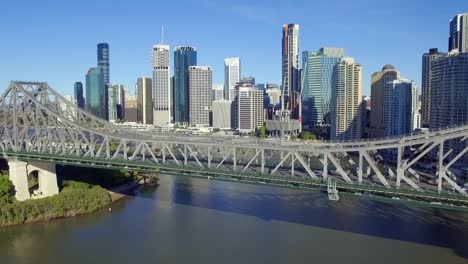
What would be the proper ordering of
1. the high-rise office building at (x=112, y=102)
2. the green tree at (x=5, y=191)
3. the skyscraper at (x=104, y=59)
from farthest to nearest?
the skyscraper at (x=104, y=59) < the high-rise office building at (x=112, y=102) < the green tree at (x=5, y=191)

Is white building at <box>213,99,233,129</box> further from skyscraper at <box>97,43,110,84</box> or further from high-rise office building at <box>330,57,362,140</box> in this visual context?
skyscraper at <box>97,43,110,84</box>

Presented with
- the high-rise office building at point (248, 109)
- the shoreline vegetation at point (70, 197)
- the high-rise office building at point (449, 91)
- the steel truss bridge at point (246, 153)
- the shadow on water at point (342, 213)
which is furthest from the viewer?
the high-rise office building at point (248, 109)

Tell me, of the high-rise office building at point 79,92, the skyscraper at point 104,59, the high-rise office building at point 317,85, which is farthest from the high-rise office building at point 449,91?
the high-rise office building at point 79,92

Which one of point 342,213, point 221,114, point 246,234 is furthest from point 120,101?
point 246,234

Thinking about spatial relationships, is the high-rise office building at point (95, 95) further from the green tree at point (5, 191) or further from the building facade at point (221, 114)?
the green tree at point (5, 191)

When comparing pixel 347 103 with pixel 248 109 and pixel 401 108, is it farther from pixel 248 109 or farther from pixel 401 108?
pixel 248 109

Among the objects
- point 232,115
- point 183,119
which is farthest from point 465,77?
point 183,119
